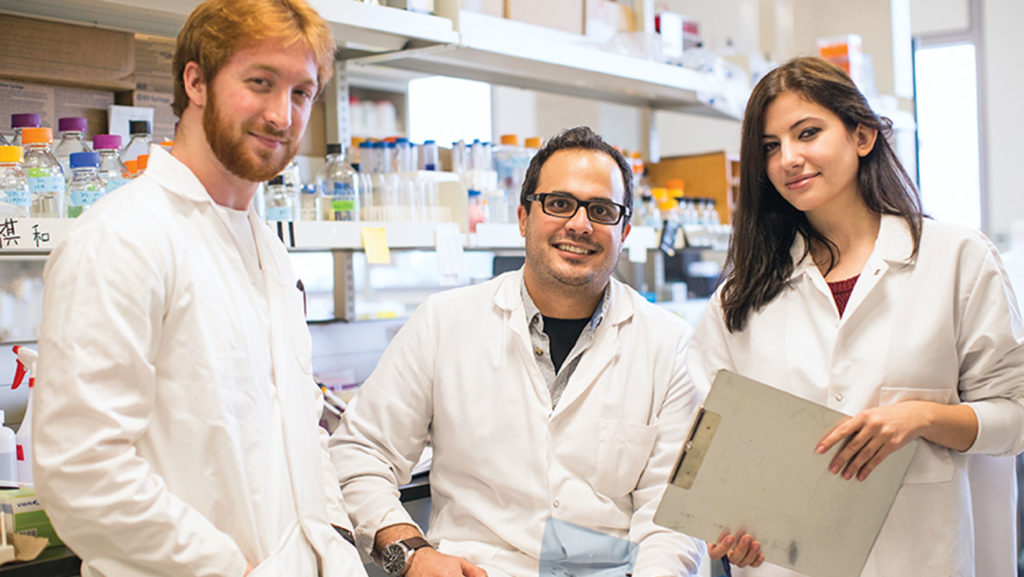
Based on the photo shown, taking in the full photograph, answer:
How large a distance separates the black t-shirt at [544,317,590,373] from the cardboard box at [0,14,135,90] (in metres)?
1.15

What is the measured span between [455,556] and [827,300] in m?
0.87

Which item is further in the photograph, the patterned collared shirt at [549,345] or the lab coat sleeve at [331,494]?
the patterned collared shirt at [549,345]

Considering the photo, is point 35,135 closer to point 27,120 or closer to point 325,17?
point 27,120

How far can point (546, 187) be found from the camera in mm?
1947

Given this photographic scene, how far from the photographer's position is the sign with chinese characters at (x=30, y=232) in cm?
161

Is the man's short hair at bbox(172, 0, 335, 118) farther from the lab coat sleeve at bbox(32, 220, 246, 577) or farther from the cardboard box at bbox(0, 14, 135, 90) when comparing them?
the cardboard box at bbox(0, 14, 135, 90)

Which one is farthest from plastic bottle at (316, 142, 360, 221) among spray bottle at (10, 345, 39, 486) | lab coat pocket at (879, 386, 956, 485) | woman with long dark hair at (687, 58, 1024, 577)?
lab coat pocket at (879, 386, 956, 485)

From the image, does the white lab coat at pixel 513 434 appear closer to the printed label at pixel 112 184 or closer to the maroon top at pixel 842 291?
the maroon top at pixel 842 291

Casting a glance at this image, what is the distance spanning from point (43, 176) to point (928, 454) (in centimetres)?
172

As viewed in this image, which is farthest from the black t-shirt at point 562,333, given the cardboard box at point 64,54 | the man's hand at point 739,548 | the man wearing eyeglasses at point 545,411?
the cardboard box at point 64,54

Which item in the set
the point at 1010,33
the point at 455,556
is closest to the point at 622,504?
the point at 455,556

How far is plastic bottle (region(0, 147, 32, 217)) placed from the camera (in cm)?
166

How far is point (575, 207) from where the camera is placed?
191cm

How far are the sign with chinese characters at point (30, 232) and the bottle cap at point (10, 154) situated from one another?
0.12 m
